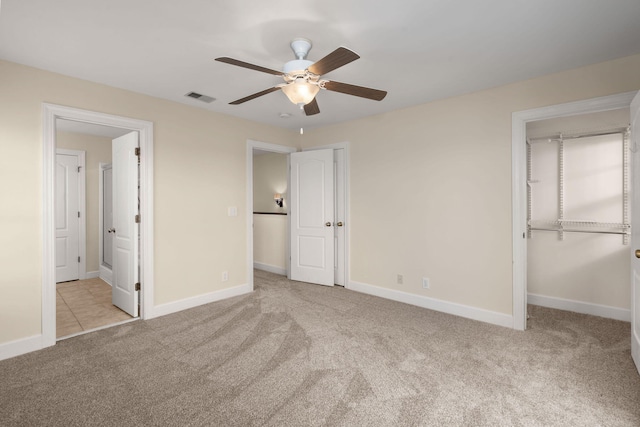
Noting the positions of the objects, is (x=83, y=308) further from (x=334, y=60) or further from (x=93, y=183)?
(x=334, y=60)

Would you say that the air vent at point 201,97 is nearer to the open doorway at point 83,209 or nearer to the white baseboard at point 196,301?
the open doorway at point 83,209

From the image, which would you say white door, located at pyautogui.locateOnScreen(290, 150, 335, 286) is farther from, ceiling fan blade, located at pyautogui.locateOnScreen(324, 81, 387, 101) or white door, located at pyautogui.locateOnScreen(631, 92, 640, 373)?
white door, located at pyautogui.locateOnScreen(631, 92, 640, 373)

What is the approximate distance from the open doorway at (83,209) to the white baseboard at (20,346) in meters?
1.94

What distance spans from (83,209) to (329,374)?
16.9ft

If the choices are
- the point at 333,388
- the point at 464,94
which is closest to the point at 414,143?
the point at 464,94

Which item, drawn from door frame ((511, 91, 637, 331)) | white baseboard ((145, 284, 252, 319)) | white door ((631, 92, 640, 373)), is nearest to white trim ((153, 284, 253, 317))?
white baseboard ((145, 284, 252, 319))

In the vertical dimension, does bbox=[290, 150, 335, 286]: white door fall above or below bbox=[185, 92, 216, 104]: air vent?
below

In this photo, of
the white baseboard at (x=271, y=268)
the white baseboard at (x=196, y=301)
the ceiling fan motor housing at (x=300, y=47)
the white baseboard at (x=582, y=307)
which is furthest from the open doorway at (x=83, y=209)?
the white baseboard at (x=582, y=307)

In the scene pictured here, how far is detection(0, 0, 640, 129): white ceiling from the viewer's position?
191cm

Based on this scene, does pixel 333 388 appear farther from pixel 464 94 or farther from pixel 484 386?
pixel 464 94

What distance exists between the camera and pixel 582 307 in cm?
356

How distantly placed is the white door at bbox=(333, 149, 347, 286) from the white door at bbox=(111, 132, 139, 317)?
2.58m

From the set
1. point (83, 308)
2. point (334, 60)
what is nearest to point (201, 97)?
point (334, 60)

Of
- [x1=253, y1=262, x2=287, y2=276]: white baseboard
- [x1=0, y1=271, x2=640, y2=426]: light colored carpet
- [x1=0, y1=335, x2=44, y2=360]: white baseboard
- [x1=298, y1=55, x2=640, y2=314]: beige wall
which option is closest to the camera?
[x1=0, y1=271, x2=640, y2=426]: light colored carpet
